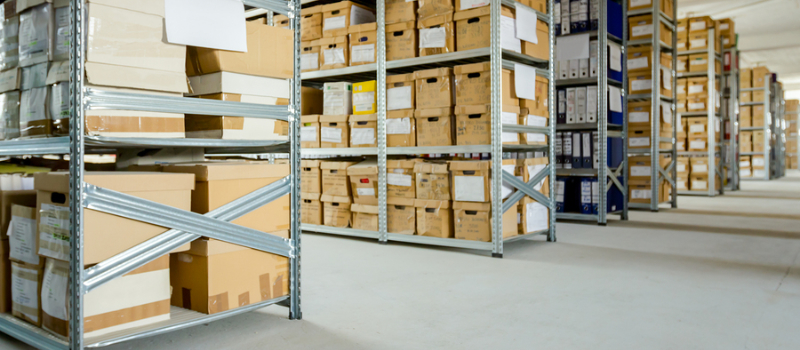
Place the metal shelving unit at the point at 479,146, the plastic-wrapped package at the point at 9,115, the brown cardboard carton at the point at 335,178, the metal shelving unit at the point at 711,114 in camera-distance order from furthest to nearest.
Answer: the metal shelving unit at the point at 711,114 → the brown cardboard carton at the point at 335,178 → the metal shelving unit at the point at 479,146 → the plastic-wrapped package at the point at 9,115

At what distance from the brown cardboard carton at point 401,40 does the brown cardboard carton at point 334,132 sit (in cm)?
81

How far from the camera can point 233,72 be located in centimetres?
266

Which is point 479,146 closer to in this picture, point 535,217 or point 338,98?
point 535,217

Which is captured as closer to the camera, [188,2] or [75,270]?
[75,270]

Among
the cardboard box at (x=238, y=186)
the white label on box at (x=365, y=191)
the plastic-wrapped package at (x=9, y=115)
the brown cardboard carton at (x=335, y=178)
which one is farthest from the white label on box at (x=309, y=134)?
the plastic-wrapped package at (x=9, y=115)

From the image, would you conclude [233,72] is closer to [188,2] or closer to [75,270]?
[188,2]

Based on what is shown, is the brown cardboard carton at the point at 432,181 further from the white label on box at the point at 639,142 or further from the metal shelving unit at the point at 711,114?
the metal shelving unit at the point at 711,114

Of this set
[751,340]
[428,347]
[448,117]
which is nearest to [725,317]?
[751,340]

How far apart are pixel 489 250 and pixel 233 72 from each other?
2907mm

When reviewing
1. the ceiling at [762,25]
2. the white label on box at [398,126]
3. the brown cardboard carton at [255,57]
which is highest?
the ceiling at [762,25]

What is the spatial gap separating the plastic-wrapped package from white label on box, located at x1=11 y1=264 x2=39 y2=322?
646mm

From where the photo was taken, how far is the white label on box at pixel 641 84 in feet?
24.9

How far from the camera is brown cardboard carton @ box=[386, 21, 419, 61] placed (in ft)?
16.5

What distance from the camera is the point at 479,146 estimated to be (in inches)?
181
